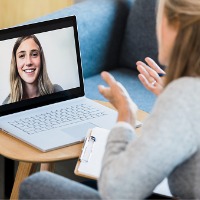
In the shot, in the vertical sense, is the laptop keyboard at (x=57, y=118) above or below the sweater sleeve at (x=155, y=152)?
below

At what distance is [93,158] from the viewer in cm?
175

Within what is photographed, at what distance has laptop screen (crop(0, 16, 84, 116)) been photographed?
1.92 metres

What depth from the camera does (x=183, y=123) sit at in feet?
4.31

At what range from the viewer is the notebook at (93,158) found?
1.63 m

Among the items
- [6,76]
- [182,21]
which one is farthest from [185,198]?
[6,76]

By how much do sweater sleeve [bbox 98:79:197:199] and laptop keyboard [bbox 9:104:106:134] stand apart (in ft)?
1.88

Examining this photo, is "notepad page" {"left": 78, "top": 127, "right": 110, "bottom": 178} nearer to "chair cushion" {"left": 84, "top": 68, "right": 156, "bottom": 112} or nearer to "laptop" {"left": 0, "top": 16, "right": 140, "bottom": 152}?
"laptop" {"left": 0, "top": 16, "right": 140, "bottom": 152}

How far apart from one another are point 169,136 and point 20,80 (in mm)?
761

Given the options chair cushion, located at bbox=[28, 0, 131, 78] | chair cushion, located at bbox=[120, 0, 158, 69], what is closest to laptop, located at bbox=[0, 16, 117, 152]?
chair cushion, located at bbox=[28, 0, 131, 78]

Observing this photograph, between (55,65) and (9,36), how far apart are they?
186 millimetres

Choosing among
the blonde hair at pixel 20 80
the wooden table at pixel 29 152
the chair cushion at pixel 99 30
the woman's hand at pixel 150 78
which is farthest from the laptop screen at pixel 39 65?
the chair cushion at pixel 99 30

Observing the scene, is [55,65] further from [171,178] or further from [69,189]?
[171,178]

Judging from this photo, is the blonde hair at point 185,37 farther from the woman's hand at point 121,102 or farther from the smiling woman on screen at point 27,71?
the smiling woman on screen at point 27,71

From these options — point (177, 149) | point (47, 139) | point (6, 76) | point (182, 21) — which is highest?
point (182, 21)
